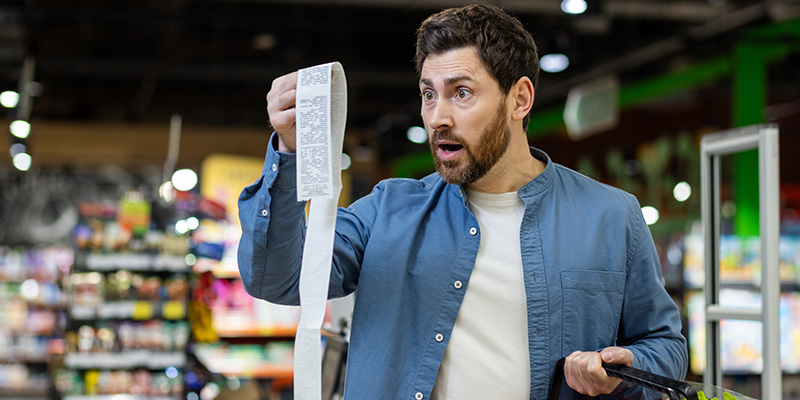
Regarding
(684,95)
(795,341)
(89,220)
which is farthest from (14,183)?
(795,341)

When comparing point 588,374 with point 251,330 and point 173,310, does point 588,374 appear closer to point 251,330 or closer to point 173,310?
point 173,310

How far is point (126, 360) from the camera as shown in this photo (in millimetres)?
6137

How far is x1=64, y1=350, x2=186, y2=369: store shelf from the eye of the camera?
19.9 feet

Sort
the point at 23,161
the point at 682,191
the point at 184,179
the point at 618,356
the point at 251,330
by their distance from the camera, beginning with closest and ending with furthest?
the point at 618,356 → the point at 184,179 → the point at 251,330 → the point at 682,191 → the point at 23,161

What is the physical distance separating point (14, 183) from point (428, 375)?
54.7 feet

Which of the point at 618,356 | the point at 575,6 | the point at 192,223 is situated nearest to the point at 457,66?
the point at 618,356

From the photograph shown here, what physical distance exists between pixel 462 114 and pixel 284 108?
0.39 m

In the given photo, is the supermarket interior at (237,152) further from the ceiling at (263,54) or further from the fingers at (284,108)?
the fingers at (284,108)

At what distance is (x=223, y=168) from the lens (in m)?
8.02

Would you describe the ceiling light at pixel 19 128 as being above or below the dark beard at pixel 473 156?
above

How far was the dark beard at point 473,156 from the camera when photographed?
5.73 ft

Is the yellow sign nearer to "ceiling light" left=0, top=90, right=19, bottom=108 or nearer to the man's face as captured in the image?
"ceiling light" left=0, top=90, right=19, bottom=108

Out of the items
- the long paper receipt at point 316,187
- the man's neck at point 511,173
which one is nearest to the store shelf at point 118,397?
the man's neck at point 511,173

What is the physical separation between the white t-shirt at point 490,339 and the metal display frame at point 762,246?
4.09 feet
